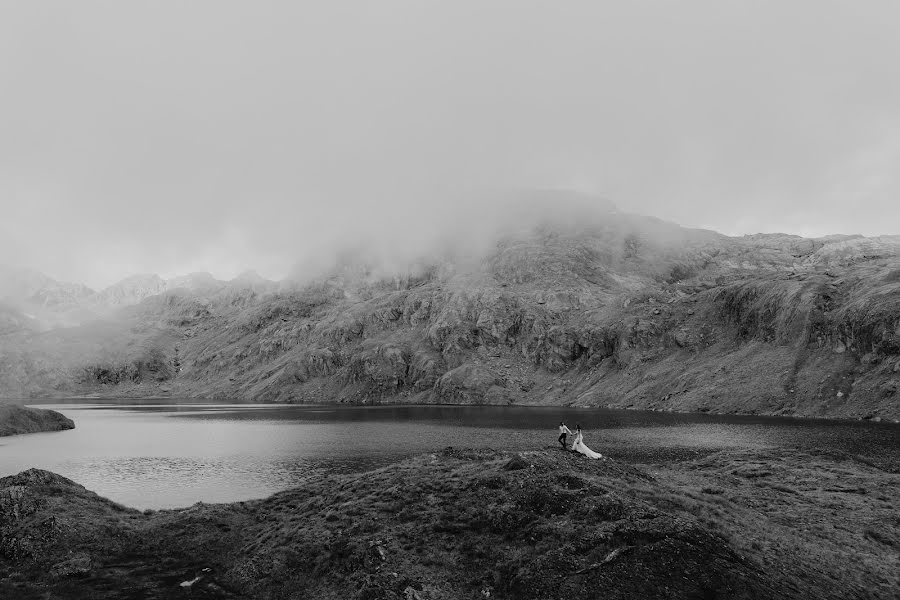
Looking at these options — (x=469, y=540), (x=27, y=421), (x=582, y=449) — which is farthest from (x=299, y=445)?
(x=27, y=421)

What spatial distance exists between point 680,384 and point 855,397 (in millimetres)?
53243

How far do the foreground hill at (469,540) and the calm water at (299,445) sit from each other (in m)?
15.7

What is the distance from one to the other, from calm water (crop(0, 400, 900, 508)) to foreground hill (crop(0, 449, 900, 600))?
15.7m

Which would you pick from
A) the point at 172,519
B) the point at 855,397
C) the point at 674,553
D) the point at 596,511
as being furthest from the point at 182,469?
the point at 855,397

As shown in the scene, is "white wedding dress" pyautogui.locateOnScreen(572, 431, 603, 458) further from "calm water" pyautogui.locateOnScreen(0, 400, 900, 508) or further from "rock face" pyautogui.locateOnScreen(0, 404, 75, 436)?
"rock face" pyautogui.locateOnScreen(0, 404, 75, 436)

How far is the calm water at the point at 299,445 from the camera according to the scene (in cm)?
6141

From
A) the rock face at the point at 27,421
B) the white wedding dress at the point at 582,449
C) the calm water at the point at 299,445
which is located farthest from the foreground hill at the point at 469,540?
the rock face at the point at 27,421

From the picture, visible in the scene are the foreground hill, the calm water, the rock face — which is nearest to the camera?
the foreground hill

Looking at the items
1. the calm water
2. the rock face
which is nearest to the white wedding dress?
the calm water

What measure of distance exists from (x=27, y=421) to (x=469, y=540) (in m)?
151

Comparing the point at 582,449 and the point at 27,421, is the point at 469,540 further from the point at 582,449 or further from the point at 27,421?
the point at 27,421

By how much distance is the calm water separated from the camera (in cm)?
6141

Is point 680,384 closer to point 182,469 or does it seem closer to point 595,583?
point 182,469

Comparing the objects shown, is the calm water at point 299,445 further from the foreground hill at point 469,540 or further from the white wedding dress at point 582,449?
the white wedding dress at point 582,449
